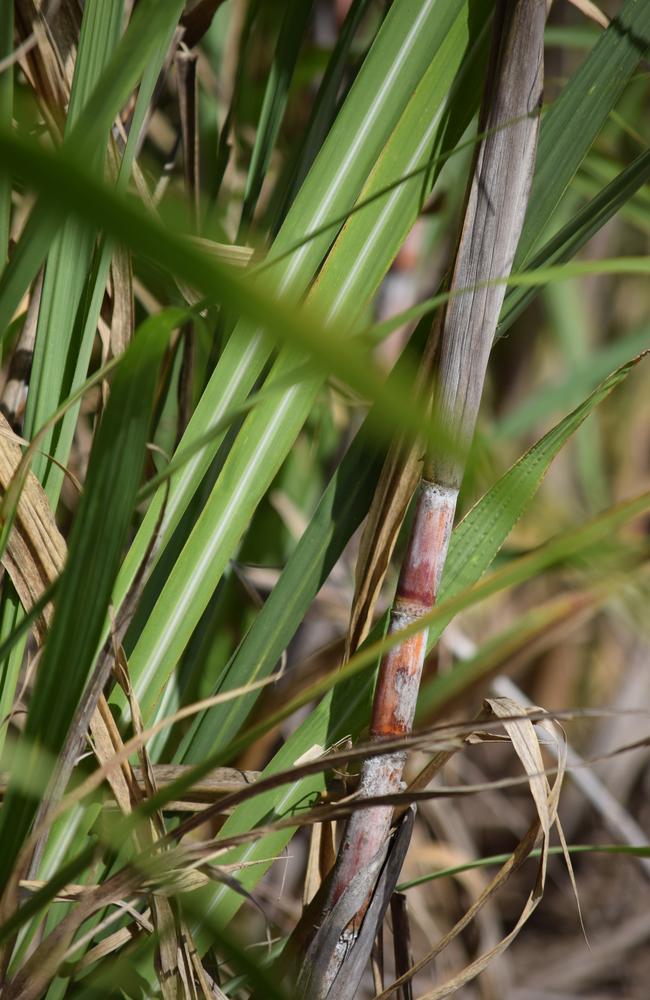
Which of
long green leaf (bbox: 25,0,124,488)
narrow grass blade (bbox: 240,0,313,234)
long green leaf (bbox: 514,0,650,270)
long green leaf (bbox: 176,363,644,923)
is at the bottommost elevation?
long green leaf (bbox: 176,363,644,923)

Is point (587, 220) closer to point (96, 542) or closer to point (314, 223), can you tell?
point (314, 223)

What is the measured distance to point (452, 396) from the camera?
27 centimetres

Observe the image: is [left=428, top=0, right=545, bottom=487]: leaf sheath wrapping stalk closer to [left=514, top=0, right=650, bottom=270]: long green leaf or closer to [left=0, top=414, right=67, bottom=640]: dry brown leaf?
[left=514, top=0, right=650, bottom=270]: long green leaf

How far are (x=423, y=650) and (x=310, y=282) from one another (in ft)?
0.49

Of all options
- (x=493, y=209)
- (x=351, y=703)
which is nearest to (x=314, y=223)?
(x=493, y=209)

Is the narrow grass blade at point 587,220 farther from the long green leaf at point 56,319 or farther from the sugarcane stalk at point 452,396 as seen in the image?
the long green leaf at point 56,319

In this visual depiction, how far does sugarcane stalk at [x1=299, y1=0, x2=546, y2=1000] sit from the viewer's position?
0.83 feet

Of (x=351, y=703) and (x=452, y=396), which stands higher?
(x=452, y=396)

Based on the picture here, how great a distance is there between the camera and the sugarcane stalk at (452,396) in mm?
253

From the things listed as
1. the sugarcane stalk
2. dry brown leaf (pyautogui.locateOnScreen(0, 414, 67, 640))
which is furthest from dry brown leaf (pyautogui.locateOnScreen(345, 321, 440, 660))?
dry brown leaf (pyautogui.locateOnScreen(0, 414, 67, 640))

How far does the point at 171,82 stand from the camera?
51 cm

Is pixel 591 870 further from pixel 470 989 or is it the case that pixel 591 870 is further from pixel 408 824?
pixel 408 824

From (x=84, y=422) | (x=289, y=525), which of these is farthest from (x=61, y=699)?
(x=289, y=525)

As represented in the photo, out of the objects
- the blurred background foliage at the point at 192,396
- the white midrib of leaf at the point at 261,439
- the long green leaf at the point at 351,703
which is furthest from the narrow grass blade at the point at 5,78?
the long green leaf at the point at 351,703
